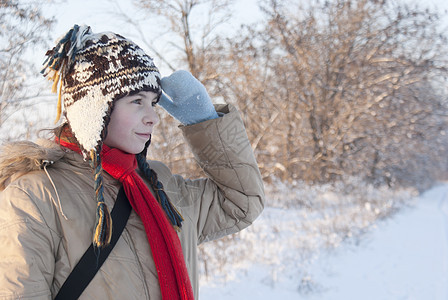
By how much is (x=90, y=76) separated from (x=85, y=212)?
0.50 metres

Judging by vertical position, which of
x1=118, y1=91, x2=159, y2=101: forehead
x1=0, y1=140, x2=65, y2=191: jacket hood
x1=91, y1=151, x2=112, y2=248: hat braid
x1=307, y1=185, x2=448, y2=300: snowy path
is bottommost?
x1=307, y1=185, x2=448, y2=300: snowy path

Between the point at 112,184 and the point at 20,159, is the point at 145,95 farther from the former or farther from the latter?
the point at 20,159

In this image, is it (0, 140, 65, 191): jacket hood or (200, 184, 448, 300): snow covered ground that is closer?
(0, 140, 65, 191): jacket hood

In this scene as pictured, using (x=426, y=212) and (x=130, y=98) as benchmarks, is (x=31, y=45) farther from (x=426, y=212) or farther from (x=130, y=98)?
(x=426, y=212)

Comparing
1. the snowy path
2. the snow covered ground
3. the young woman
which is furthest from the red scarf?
the snowy path

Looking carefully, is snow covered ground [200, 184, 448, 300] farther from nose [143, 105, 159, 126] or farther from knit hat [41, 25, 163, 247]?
knit hat [41, 25, 163, 247]

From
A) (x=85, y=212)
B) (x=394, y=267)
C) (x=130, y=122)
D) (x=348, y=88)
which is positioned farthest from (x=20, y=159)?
(x=348, y=88)

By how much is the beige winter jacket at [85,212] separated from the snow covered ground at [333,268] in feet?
10.2

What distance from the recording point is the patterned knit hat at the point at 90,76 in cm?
142

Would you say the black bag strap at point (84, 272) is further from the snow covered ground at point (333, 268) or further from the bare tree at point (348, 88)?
the bare tree at point (348, 88)

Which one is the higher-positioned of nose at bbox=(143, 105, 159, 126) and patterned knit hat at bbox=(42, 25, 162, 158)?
patterned knit hat at bbox=(42, 25, 162, 158)

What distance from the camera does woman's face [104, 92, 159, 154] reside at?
1.50 meters

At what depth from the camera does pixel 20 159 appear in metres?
1.34

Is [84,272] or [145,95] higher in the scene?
[145,95]
